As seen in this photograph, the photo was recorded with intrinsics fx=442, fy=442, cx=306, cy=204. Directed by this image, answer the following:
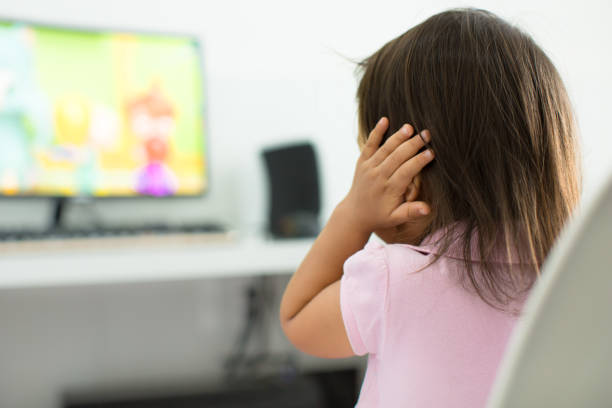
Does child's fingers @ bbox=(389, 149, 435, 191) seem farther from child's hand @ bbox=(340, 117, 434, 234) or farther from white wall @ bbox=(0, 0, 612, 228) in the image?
white wall @ bbox=(0, 0, 612, 228)

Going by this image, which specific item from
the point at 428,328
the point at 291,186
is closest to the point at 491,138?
the point at 428,328

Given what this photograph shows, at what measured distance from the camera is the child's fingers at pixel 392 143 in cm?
44

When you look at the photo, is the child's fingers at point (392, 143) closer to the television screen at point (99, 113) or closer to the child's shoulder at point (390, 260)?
the child's shoulder at point (390, 260)

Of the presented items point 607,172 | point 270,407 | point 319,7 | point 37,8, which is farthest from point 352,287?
point 37,8

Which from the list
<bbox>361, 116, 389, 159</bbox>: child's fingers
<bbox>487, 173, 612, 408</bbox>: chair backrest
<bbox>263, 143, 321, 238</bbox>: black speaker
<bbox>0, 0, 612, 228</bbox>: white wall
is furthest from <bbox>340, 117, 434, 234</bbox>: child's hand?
<bbox>0, 0, 612, 228</bbox>: white wall

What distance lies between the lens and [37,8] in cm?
107

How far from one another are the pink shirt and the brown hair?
22 millimetres

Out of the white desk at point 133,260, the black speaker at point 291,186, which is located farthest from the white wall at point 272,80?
the white desk at point 133,260

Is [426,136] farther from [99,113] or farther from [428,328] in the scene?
[99,113]

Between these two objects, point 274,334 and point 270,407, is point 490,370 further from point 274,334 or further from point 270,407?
point 274,334

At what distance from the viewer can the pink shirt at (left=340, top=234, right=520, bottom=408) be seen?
0.39 meters

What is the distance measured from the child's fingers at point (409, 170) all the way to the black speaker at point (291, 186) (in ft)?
1.77

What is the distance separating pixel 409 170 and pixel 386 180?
0.10 feet

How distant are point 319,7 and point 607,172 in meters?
1.14
